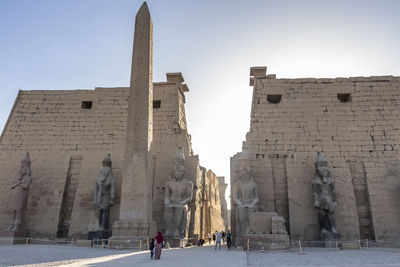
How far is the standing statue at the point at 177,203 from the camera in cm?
862

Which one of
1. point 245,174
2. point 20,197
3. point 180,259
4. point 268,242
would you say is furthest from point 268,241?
point 20,197

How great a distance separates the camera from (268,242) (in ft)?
23.9

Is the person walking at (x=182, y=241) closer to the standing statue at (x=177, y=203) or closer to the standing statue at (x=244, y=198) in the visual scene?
the standing statue at (x=177, y=203)

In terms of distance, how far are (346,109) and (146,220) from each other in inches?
310

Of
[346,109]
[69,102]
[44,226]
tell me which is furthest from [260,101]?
[44,226]

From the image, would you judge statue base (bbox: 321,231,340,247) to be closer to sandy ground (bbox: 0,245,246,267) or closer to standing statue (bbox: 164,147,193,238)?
standing statue (bbox: 164,147,193,238)

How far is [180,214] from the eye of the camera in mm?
8672

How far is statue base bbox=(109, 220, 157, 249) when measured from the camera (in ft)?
23.8

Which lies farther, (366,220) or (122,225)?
(366,220)

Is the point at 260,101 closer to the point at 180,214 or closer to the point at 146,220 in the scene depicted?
the point at 180,214

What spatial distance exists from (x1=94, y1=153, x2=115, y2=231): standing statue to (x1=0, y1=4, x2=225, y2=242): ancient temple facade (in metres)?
0.37

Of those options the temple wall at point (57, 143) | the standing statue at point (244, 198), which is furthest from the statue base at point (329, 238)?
the temple wall at point (57, 143)

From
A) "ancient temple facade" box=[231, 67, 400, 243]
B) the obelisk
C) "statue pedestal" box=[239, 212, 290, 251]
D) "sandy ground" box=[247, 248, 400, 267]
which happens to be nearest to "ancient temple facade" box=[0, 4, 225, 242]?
the obelisk

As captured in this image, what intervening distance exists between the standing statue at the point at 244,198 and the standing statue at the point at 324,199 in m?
1.80
